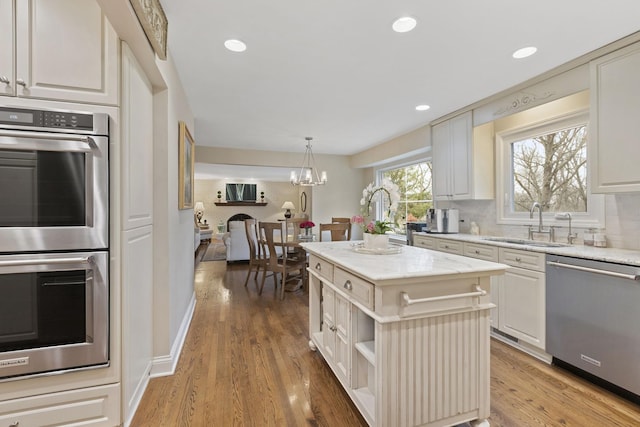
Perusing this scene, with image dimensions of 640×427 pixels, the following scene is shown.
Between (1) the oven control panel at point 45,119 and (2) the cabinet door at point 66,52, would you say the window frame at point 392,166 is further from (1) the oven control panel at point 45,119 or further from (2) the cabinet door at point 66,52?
(1) the oven control panel at point 45,119

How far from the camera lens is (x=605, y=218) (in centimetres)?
244

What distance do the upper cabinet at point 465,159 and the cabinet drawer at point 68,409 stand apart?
145 inches

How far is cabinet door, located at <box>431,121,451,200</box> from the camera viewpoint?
12.5ft

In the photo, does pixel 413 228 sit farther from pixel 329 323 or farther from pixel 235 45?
pixel 235 45

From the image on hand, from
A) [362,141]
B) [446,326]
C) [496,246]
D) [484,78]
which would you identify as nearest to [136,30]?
[446,326]

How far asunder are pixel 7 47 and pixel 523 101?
12.6 ft

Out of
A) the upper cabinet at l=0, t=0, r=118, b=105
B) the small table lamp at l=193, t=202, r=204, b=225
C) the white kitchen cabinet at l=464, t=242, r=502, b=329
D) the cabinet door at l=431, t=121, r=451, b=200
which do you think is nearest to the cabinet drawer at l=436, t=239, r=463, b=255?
the white kitchen cabinet at l=464, t=242, r=502, b=329

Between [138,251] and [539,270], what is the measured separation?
2954mm

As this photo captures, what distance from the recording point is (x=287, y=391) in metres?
1.92

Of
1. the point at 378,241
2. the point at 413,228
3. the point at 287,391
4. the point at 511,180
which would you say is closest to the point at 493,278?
the point at 511,180

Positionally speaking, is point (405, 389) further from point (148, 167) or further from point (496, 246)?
point (148, 167)

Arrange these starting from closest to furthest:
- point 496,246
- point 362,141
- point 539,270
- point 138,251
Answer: point 138,251, point 539,270, point 496,246, point 362,141

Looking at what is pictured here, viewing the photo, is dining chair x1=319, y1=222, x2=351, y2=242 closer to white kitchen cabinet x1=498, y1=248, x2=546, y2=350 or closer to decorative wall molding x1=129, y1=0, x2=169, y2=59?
white kitchen cabinet x1=498, y1=248, x2=546, y2=350

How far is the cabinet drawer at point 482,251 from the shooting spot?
8.90 ft
